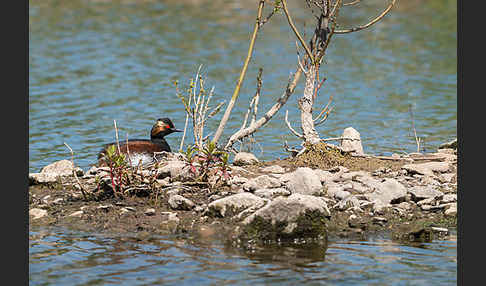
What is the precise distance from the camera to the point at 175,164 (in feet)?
32.1

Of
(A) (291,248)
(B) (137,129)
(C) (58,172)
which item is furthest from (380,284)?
A: (B) (137,129)

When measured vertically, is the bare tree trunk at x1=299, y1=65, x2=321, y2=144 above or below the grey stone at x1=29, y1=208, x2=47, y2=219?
above

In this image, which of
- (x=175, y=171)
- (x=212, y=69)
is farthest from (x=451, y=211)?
(x=212, y=69)

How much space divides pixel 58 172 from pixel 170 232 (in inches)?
108

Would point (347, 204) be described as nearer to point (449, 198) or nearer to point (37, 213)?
point (449, 198)

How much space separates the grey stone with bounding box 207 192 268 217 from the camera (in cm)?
870

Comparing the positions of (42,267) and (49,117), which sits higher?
(49,117)

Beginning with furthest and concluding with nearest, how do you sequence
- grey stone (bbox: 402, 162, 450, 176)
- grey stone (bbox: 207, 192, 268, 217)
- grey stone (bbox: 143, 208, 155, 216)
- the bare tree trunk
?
the bare tree trunk, grey stone (bbox: 402, 162, 450, 176), grey stone (bbox: 143, 208, 155, 216), grey stone (bbox: 207, 192, 268, 217)

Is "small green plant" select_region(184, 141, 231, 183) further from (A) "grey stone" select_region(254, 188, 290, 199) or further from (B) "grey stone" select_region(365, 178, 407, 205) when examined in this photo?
(B) "grey stone" select_region(365, 178, 407, 205)

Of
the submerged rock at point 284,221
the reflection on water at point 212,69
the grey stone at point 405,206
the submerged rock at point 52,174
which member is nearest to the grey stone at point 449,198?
the grey stone at point 405,206

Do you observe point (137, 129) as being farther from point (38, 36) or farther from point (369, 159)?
point (38, 36)

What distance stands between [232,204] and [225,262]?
1176mm

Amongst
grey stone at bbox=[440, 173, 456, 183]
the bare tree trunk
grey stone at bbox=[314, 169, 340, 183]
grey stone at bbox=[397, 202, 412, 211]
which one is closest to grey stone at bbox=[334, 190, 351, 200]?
grey stone at bbox=[314, 169, 340, 183]

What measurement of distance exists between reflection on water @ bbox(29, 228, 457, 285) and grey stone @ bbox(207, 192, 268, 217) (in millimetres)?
533
